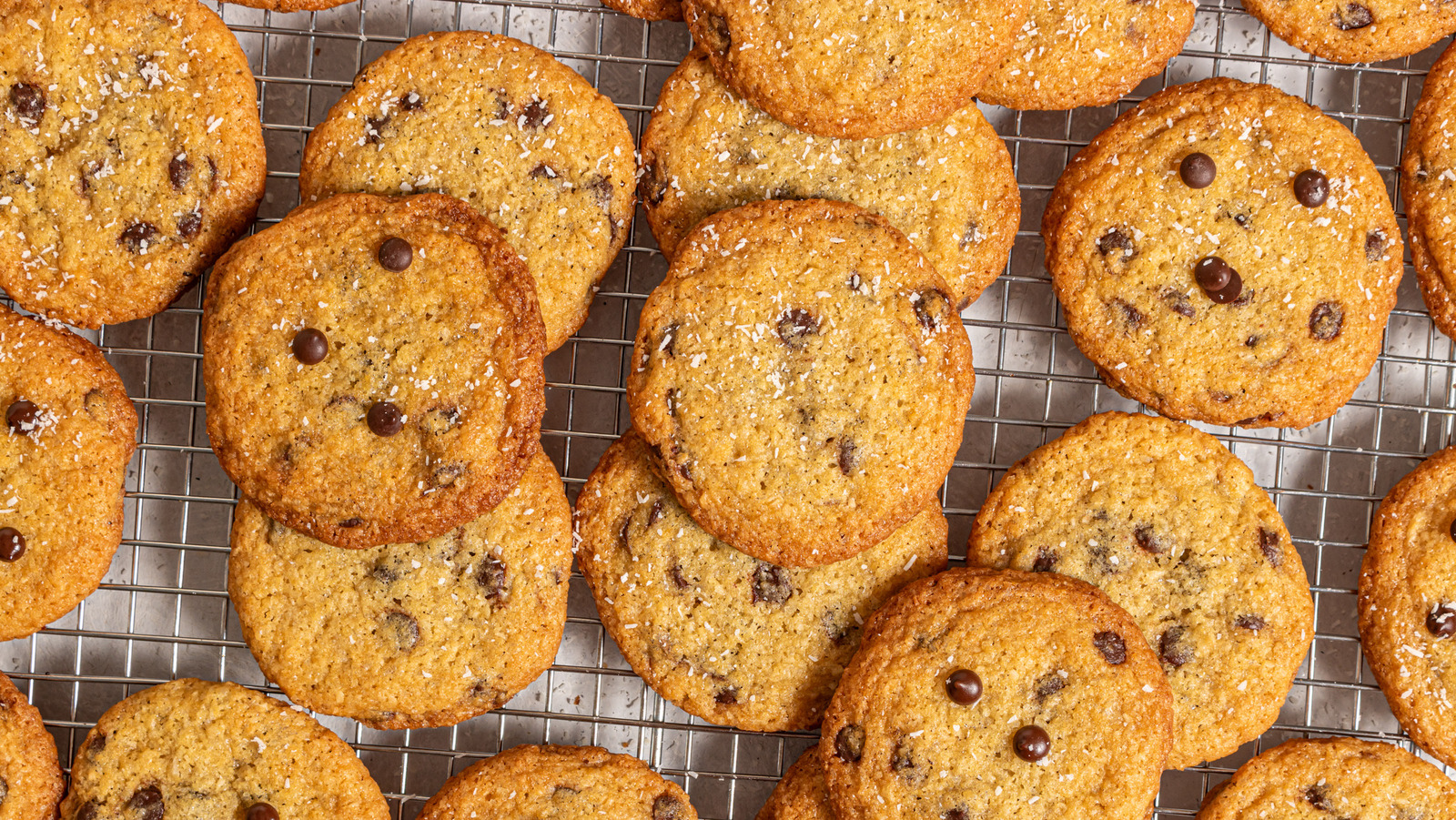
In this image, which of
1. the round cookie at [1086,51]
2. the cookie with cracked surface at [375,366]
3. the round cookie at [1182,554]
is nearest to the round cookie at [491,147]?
the cookie with cracked surface at [375,366]

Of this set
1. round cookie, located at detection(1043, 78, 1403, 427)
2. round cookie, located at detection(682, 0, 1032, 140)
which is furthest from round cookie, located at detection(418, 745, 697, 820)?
round cookie, located at detection(682, 0, 1032, 140)

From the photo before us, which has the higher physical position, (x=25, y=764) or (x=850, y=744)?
(x=850, y=744)

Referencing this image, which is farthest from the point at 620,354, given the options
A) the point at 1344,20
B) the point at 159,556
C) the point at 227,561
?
the point at 1344,20

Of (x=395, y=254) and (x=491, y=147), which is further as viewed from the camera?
(x=491, y=147)

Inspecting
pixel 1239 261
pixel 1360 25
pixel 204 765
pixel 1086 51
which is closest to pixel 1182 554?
pixel 1239 261

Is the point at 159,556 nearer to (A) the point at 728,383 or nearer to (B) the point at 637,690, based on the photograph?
(B) the point at 637,690

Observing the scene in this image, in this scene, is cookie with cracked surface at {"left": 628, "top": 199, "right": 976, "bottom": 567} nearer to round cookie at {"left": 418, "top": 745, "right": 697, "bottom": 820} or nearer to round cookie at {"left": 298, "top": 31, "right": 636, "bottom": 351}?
round cookie at {"left": 298, "top": 31, "right": 636, "bottom": 351}

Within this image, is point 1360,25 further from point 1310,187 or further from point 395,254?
point 395,254
